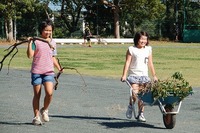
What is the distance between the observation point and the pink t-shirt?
344 inches

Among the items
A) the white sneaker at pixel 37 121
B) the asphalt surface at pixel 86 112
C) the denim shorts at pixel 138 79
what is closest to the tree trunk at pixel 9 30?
the asphalt surface at pixel 86 112

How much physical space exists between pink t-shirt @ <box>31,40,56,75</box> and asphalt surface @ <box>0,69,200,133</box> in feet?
2.75

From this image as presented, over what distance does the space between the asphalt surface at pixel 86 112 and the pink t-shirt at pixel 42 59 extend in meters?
0.84

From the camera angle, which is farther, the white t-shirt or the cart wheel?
Result: the white t-shirt

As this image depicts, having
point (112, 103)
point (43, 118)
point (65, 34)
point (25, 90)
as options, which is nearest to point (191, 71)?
point (25, 90)

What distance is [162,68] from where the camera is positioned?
23.5 metres

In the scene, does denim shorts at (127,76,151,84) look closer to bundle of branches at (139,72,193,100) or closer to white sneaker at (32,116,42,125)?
bundle of branches at (139,72,193,100)

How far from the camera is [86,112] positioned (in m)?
10.4

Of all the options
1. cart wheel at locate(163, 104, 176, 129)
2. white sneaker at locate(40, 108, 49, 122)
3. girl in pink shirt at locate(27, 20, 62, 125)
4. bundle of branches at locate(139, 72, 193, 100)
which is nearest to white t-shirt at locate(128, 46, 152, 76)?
bundle of branches at locate(139, 72, 193, 100)

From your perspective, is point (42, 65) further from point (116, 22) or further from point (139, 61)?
point (116, 22)

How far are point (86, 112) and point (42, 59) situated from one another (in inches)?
77.9

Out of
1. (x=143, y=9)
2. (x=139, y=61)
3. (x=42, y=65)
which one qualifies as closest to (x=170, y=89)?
(x=139, y=61)

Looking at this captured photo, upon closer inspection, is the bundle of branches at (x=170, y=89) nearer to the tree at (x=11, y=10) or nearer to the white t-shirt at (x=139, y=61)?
the white t-shirt at (x=139, y=61)

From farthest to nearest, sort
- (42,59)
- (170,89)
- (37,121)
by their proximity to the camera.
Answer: (42,59) → (37,121) → (170,89)
